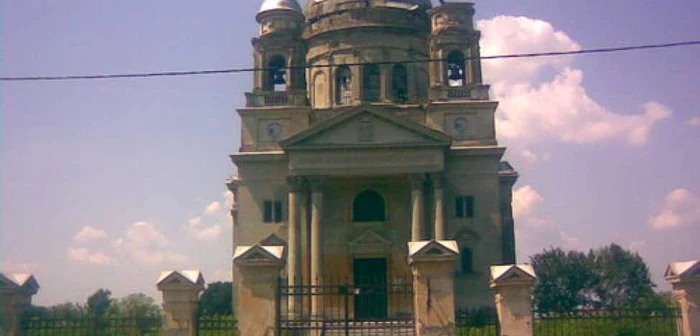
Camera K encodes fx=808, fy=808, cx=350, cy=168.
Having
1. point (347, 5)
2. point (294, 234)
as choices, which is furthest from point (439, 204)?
point (347, 5)

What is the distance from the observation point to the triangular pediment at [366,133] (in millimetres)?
31922

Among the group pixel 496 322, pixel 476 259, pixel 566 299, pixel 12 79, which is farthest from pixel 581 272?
pixel 12 79

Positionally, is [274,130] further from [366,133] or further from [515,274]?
[515,274]

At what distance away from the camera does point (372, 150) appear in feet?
105

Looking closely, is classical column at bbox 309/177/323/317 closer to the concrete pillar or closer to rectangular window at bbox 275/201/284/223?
the concrete pillar

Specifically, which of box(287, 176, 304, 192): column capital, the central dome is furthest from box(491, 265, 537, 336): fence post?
the central dome

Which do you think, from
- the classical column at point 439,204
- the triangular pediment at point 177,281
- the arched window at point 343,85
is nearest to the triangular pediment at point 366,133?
the classical column at point 439,204

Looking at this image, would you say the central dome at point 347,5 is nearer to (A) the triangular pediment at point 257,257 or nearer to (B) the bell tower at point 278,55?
(B) the bell tower at point 278,55

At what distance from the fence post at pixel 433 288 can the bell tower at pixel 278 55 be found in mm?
20793

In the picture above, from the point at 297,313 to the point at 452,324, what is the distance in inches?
575

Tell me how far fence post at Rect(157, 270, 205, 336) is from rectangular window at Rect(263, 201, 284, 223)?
18501 mm

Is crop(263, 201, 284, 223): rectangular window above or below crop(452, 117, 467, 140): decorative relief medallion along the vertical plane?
below

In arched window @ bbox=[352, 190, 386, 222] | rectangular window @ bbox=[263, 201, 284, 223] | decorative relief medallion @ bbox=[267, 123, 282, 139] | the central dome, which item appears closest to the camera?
arched window @ bbox=[352, 190, 386, 222]

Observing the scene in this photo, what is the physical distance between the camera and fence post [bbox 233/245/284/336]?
15547 millimetres
